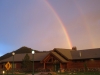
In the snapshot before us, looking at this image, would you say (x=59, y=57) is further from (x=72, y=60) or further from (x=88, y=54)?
(x=88, y=54)

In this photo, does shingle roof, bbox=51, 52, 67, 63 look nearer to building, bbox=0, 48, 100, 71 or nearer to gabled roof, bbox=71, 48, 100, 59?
building, bbox=0, 48, 100, 71

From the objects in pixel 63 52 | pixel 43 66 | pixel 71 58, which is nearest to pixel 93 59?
pixel 71 58

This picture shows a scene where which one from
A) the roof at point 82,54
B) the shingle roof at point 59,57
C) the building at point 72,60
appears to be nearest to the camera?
the building at point 72,60

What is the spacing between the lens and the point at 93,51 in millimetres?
54812

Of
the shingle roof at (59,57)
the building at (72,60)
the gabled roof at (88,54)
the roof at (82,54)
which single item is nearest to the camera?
the building at (72,60)

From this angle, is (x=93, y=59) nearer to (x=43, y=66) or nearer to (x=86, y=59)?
(x=86, y=59)

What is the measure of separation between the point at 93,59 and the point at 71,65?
656 cm

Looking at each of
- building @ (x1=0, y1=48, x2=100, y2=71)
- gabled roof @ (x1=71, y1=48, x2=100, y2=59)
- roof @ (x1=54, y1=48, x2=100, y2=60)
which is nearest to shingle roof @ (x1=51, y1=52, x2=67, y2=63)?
building @ (x1=0, y1=48, x2=100, y2=71)

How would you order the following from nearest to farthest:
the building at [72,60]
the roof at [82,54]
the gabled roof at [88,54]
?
the building at [72,60], the gabled roof at [88,54], the roof at [82,54]

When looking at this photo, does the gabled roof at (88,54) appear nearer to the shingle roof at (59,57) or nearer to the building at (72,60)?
the building at (72,60)

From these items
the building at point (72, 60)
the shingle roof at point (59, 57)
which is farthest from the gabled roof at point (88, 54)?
the shingle roof at point (59, 57)

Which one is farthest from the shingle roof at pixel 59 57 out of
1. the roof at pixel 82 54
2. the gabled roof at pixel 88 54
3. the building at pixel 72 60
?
the gabled roof at pixel 88 54

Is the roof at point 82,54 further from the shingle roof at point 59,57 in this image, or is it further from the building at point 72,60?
the shingle roof at point 59,57

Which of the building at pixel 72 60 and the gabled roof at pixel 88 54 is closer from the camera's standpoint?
the building at pixel 72 60
